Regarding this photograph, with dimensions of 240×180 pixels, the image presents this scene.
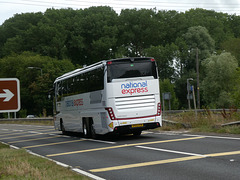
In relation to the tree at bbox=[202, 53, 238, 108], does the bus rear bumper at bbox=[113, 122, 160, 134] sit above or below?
below

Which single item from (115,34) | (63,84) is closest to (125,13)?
(115,34)

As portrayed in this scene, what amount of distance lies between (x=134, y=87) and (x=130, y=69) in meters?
0.85

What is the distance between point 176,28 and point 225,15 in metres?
19.2

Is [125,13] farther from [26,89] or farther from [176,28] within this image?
[26,89]

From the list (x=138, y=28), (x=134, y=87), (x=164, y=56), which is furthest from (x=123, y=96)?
(x=138, y=28)

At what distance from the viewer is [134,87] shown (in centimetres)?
1844

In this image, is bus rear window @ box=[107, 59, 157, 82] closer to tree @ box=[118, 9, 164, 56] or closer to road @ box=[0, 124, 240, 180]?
road @ box=[0, 124, 240, 180]

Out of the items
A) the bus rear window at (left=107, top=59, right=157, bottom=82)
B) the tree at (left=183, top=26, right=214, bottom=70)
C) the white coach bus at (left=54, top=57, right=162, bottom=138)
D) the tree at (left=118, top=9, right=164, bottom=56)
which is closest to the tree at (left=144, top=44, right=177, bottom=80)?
the tree at (left=183, top=26, right=214, bottom=70)

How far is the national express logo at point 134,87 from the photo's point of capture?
1830 centimetres

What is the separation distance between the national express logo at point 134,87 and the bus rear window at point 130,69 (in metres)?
0.40

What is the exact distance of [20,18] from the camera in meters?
86.6

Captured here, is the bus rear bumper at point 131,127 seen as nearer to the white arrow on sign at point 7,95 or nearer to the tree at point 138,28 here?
the white arrow on sign at point 7,95

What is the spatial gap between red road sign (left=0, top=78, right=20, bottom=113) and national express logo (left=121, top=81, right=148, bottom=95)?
944 cm

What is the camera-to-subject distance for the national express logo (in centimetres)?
1830
